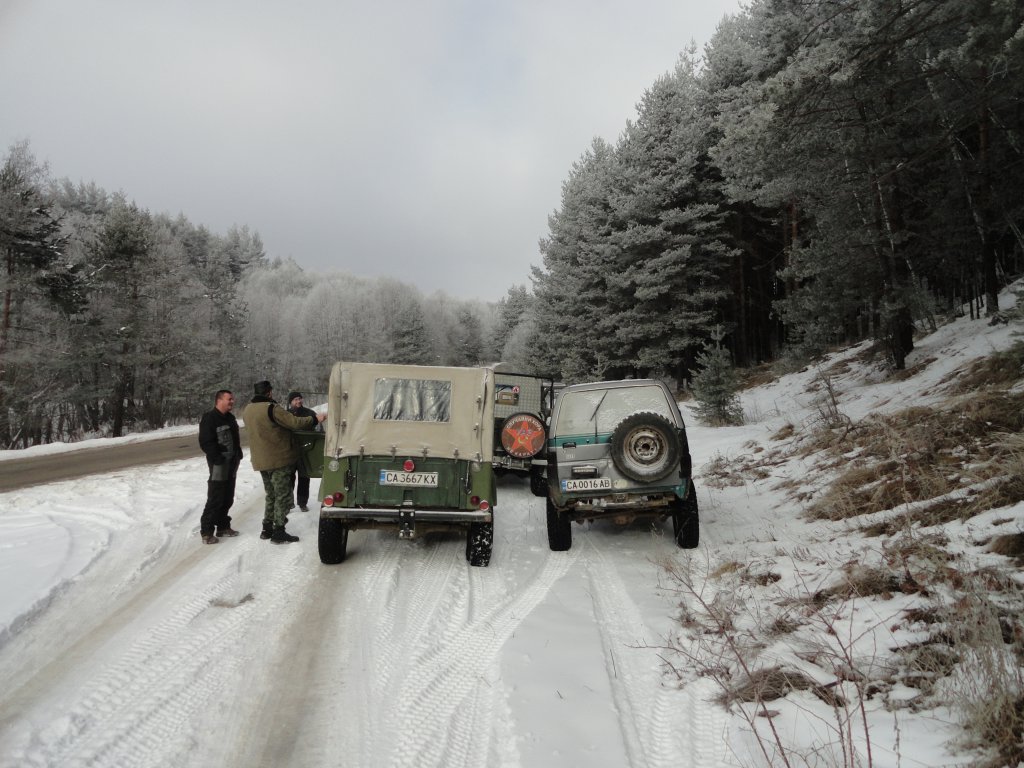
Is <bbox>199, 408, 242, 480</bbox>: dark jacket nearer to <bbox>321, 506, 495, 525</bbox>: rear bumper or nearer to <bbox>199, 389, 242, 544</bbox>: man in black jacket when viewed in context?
<bbox>199, 389, 242, 544</bbox>: man in black jacket

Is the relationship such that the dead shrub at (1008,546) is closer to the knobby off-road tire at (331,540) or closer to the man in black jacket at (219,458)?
the knobby off-road tire at (331,540)

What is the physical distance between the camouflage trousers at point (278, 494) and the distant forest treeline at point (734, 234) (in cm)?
771

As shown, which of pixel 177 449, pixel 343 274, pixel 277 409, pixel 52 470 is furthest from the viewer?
pixel 343 274

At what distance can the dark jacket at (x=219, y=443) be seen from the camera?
720 cm

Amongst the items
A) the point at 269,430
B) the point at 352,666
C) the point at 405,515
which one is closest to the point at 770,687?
the point at 352,666

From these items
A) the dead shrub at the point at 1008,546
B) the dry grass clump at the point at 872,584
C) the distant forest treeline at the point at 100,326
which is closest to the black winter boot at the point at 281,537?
the dry grass clump at the point at 872,584

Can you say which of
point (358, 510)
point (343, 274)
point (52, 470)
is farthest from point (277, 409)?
point (343, 274)

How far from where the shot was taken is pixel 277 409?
7141 mm

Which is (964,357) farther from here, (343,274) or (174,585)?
(343,274)

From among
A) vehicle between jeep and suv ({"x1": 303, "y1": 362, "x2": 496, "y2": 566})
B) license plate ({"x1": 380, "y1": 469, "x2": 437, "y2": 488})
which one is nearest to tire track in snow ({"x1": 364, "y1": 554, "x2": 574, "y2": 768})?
vehicle between jeep and suv ({"x1": 303, "y1": 362, "x2": 496, "y2": 566})

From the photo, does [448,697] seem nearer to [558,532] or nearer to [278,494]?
[558,532]

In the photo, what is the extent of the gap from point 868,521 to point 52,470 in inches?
663

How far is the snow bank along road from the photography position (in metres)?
3.03

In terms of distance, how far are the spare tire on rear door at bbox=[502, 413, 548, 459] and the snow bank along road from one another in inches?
93.5
